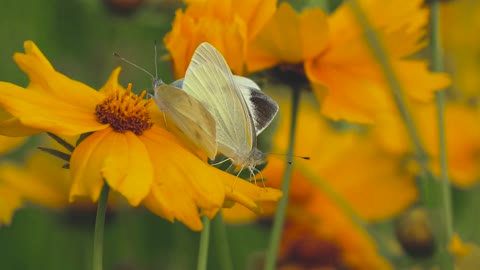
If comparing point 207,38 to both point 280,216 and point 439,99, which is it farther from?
point 439,99

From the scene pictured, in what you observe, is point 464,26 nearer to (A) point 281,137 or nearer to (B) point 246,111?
(A) point 281,137

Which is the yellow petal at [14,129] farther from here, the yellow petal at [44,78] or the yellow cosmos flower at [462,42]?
the yellow cosmos flower at [462,42]

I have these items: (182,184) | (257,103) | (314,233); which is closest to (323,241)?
(314,233)

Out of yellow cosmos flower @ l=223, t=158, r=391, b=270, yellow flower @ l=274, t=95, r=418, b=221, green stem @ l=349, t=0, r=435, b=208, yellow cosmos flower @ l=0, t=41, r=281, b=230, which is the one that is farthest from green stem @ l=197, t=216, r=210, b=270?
yellow flower @ l=274, t=95, r=418, b=221

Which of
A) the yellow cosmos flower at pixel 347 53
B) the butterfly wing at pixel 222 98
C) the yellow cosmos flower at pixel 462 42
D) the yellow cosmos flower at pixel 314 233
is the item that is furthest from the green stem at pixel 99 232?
the yellow cosmos flower at pixel 462 42

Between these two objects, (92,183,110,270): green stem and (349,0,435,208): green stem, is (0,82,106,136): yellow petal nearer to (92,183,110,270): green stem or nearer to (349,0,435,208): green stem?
(92,183,110,270): green stem

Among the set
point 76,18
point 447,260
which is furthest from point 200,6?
point 76,18
